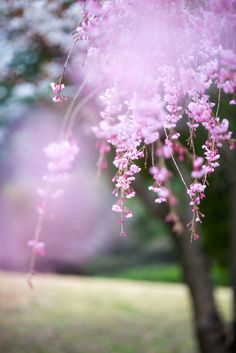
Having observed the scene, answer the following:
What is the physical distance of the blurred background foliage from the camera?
16.5 feet

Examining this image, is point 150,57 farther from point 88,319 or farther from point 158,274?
point 158,274

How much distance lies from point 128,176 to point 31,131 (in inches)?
264

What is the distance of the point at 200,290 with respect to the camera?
19.5 ft

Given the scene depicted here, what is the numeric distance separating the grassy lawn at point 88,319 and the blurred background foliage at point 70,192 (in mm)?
1471

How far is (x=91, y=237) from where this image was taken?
1927cm

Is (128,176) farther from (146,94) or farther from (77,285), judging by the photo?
(77,285)

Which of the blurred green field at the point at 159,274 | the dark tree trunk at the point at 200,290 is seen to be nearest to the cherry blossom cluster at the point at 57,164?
the dark tree trunk at the point at 200,290

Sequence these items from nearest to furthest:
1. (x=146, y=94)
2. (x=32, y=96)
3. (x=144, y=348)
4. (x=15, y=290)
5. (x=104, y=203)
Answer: (x=146, y=94) < (x=32, y=96) < (x=144, y=348) < (x=15, y=290) < (x=104, y=203)

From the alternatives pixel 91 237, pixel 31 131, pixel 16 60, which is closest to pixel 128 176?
pixel 16 60

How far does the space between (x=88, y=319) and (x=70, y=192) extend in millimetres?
6611

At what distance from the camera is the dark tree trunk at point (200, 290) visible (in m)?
5.83

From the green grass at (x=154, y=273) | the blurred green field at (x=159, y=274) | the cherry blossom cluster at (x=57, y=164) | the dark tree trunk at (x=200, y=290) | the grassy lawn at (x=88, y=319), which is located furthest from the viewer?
the green grass at (x=154, y=273)

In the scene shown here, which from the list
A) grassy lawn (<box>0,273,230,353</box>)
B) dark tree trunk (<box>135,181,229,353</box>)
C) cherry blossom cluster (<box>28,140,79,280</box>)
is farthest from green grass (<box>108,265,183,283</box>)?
cherry blossom cluster (<box>28,140,79,280</box>)

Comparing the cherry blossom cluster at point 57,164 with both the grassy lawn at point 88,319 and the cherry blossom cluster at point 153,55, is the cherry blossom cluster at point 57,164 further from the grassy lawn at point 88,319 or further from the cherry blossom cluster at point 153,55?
the grassy lawn at point 88,319
